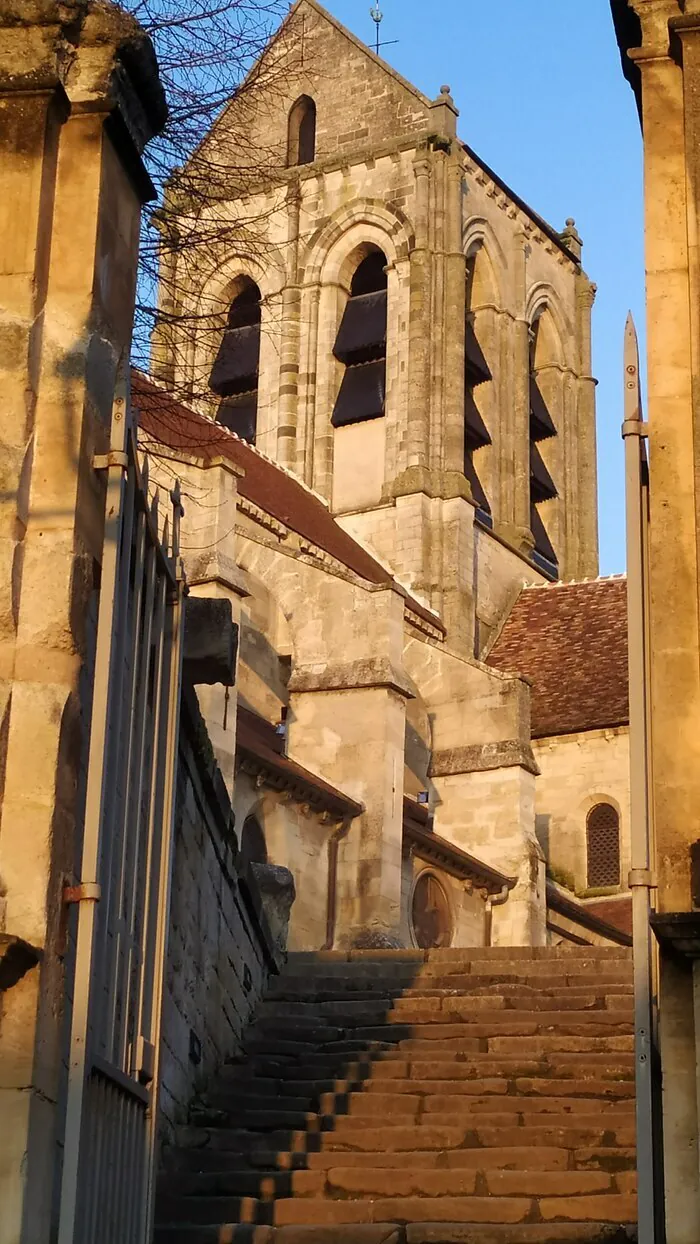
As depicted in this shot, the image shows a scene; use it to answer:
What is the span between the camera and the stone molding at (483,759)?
2633 cm

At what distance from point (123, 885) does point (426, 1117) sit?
344 cm

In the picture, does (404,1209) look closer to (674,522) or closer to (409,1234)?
(409,1234)

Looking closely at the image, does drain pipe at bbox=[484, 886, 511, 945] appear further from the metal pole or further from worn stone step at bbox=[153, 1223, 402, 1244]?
the metal pole

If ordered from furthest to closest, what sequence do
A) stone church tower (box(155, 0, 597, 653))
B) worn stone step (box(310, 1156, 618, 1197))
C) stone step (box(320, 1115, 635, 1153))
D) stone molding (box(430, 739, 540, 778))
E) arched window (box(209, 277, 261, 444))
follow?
arched window (box(209, 277, 261, 444))
stone church tower (box(155, 0, 597, 653))
stone molding (box(430, 739, 540, 778))
stone step (box(320, 1115, 635, 1153))
worn stone step (box(310, 1156, 618, 1197))

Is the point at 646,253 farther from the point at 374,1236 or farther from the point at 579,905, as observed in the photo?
the point at 579,905

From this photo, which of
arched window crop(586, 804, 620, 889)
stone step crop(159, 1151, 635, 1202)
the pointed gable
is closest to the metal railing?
stone step crop(159, 1151, 635, 1202)

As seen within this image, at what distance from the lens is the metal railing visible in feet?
17.1

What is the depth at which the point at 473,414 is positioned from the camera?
120ft

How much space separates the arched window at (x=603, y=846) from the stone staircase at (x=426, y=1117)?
1898 cm

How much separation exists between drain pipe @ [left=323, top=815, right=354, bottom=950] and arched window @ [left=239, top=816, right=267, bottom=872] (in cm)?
141

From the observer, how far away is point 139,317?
364 inches

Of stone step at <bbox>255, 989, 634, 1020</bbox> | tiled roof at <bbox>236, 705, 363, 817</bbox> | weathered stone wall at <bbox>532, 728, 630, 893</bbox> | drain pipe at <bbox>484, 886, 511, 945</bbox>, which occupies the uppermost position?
weathered stone wall at <bbox>532, 728, 630, 893</bbox>

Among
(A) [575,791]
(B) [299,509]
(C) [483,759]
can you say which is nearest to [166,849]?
(C) [483,759]

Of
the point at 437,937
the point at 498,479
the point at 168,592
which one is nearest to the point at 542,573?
the point at 498,479
